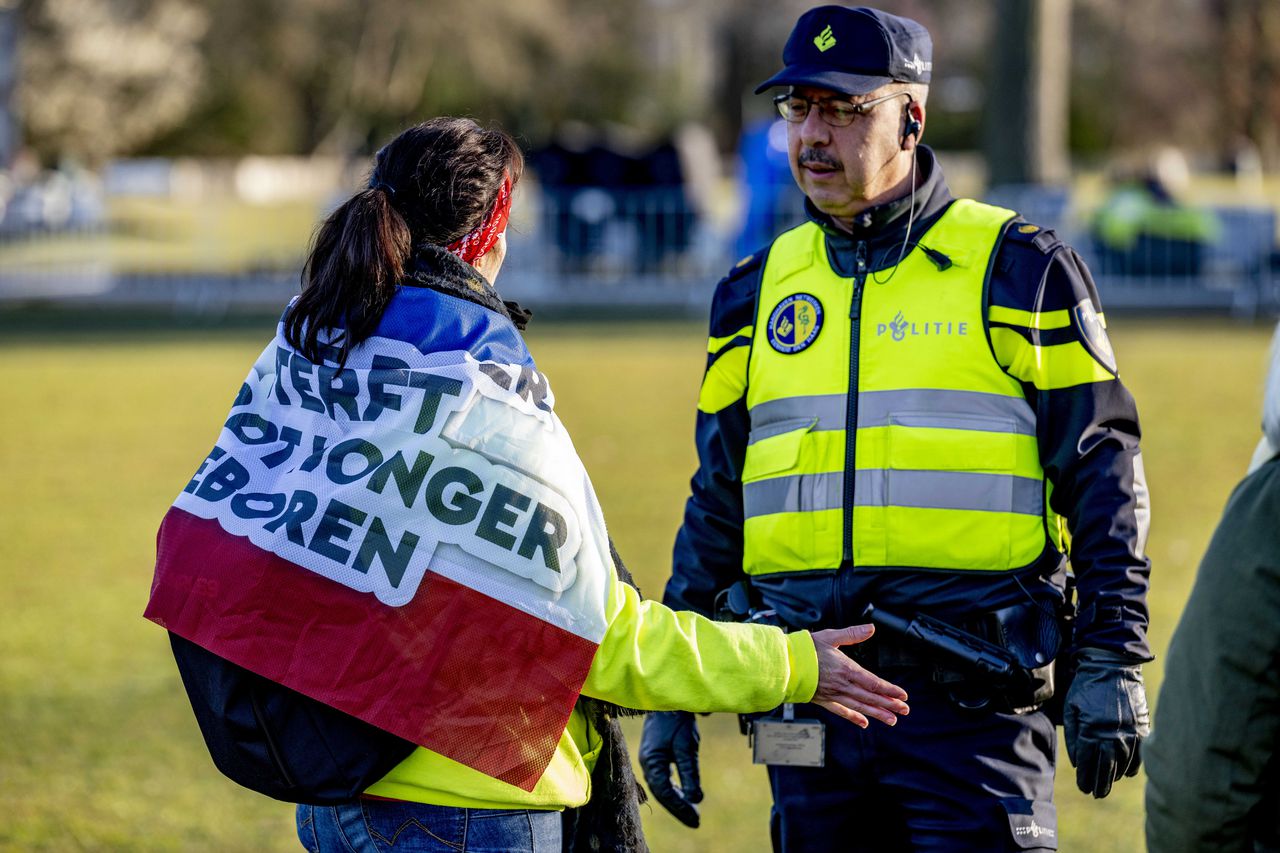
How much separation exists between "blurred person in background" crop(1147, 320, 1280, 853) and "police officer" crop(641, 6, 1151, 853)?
719 mm

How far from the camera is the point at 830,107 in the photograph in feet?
10.9

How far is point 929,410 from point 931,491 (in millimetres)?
A: 165

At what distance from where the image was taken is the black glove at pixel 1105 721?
9.44 feet

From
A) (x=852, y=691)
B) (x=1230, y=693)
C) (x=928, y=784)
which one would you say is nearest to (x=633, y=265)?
(x=928, y=784)

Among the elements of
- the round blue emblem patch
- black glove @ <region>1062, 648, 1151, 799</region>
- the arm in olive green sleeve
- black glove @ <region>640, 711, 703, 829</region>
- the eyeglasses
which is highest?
the eyeglasses

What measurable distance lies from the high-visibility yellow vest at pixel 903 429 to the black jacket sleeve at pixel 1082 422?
0.15 feet

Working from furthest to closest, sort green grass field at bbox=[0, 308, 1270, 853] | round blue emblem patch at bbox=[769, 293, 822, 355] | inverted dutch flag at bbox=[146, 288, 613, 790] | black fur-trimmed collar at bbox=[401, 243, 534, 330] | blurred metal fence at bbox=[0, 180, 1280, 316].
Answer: blurred metal fence at bbox=[0, 180, 1280, 316], green grass field at bbox=[0, 308, 1270, 853], round blue emblem patch at bbox=[769, 293, 822, 355], black fur-trimmed collar at bbox=[401, 243, 534, 330], inverted dutch flag at bbox=[146, 288, 613, 790]

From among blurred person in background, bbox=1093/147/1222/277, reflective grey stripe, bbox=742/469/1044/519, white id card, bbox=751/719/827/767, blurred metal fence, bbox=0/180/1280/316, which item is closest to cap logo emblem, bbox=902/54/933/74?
reflective grey stripe, bbox=742/469/1044/519

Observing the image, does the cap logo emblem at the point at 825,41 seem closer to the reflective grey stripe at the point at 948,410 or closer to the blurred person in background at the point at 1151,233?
the reflective grey stripe at the point at 948,410

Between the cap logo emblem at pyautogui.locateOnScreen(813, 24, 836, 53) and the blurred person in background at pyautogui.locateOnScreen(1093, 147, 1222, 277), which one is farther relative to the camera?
the blurred person in background at pyautogui.locateOnScreen(1093, 147, 1222, 277)

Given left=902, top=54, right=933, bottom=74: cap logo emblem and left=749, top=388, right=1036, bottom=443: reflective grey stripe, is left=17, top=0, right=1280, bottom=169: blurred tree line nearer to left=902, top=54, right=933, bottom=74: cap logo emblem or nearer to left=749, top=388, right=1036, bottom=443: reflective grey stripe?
left=902, top=54, right=933, bottom=74: cap logo emblem

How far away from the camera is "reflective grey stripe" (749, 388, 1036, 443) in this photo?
310cm

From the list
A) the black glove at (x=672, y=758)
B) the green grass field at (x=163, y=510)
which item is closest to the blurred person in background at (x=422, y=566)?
the black glove at (x=672, y=758)

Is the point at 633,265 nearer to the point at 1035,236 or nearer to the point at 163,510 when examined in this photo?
the point at 163,510
